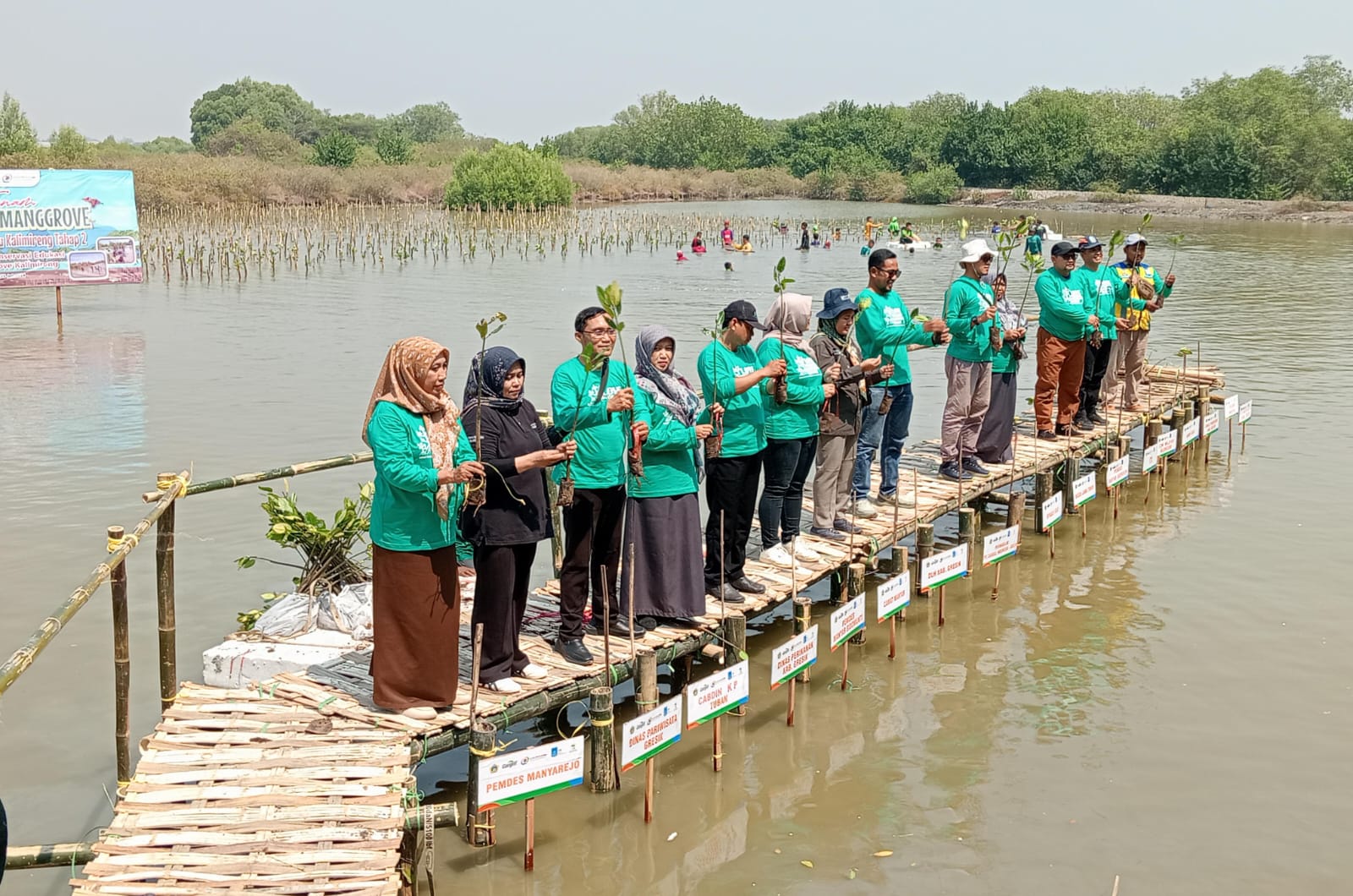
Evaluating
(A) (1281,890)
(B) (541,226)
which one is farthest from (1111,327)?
(B) (541,226)

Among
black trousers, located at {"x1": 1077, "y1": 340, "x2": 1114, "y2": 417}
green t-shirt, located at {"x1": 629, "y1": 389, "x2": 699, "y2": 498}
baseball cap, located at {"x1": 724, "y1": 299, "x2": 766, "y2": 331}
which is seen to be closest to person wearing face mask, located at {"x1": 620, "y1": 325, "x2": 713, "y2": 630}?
green t-shirt, located at {"x1": 629, "y1": 389, "x2": 699, "y2": 498}

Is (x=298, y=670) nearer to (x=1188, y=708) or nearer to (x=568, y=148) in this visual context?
(x=1188, y=708)

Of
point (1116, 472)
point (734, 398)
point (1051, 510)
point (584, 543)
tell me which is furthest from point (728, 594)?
point (1116, 472)

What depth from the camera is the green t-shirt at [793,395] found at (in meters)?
8.05

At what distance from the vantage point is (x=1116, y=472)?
11.3 metres

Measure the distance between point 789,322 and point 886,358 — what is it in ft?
4.32

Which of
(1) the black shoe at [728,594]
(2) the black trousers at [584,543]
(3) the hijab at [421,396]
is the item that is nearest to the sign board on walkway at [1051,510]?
A: (1) the black shoe at [728,594]

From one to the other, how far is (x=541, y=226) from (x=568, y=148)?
88.3 meters

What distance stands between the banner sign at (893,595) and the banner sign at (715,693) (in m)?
1.57

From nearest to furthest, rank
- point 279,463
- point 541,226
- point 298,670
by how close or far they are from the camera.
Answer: point 298,670
point 279,463
point 541,226

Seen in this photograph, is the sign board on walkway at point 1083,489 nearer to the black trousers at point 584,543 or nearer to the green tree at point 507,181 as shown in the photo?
the black trousers at point 584,543

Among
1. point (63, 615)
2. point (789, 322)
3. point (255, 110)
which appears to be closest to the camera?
point (63, 615)

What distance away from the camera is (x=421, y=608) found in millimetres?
5855

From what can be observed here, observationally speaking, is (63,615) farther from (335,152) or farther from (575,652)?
(335,152)
